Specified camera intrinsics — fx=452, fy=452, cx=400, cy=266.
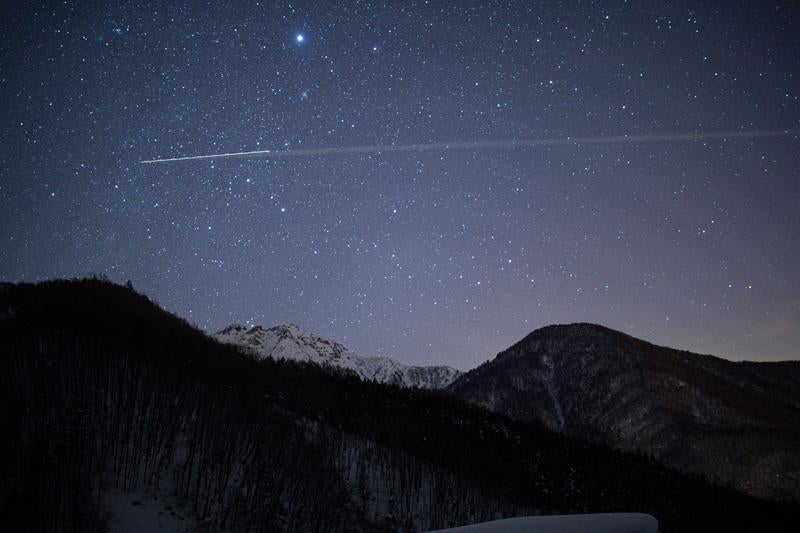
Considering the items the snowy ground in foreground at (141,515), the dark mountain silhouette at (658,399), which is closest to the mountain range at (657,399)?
the dark mountain silhouette at (658,399)

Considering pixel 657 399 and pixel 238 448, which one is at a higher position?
pixel 657 399

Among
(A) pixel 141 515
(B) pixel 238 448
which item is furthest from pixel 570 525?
(B) pixel 238 448

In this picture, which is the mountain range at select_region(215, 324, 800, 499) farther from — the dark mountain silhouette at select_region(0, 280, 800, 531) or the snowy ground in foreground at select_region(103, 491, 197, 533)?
the snowy ground in foreground at select_region(103, 491, 197, 533)

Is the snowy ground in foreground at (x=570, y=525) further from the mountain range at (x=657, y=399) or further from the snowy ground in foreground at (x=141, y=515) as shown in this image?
the mountain range at (x=657, y=399)

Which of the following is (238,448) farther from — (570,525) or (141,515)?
(570,525)

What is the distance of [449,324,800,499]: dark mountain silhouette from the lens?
84562mm

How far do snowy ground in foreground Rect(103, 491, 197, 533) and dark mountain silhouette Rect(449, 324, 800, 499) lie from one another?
92425 millimetres

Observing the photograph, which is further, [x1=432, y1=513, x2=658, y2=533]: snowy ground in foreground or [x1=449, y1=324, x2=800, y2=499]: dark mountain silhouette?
[x1=449, y1=324, x2=800, y2=499]: dark mountain silhouette

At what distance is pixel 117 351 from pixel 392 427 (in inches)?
461

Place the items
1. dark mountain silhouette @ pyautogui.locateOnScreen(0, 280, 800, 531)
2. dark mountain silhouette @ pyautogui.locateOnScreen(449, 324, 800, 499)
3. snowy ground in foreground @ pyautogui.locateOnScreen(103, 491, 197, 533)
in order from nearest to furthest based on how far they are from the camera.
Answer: snowy ground in foreground @ pyautogui.locateOnScreen(103, 491, 197, 533) → dark mountain silhouette @ pyautogui.locateOnScreen(0, 280, 800, 531) → dark mountain silhouette @ pyautogui.locateOnScreen(449, 324, 800, 499)

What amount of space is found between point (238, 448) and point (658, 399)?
11893cm

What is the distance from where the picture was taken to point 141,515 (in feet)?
29.7

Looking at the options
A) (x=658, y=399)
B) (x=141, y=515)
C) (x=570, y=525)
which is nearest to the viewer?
(x=570, y=525)

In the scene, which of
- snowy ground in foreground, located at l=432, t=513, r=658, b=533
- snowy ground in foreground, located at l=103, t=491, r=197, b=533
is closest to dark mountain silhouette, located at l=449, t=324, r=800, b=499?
snowy ground in foreground, located at l=103, t=491, r=197, b=533
